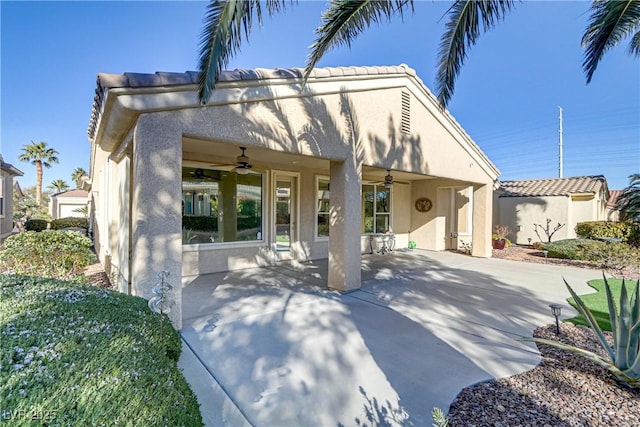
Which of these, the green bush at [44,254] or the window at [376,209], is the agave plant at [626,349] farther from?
the window at [376,209]

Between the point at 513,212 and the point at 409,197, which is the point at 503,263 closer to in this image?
the point at 409,197

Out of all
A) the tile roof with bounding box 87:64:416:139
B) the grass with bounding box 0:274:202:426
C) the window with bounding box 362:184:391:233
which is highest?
the tile roof with bounding box 87:64:416:139

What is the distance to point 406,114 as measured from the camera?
29.0 ft

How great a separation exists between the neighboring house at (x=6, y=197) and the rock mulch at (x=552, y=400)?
24.2 meters

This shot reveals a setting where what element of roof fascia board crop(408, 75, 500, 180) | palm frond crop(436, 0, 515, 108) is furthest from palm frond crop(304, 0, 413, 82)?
roof fascia board crop(408, 75, 500, 180)

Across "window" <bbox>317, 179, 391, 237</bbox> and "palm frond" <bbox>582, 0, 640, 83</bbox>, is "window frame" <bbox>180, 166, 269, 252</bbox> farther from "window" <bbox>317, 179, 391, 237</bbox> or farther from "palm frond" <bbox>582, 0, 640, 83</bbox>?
"palm frond" <bbox>582, 0, 640, 83</bbox>

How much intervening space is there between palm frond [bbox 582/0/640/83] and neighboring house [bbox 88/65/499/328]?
13.5 feet

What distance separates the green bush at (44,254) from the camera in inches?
275

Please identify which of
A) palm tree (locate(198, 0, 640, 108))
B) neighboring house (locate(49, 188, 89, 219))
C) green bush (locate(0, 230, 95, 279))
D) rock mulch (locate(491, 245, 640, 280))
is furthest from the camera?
neighboring house (locate(49, 188, 89, 219))

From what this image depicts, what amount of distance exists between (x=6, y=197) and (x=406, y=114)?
2446 cm

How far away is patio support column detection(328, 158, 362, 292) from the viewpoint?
730 cm

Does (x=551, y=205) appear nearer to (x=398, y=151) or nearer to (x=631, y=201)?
(x=631, y=201)

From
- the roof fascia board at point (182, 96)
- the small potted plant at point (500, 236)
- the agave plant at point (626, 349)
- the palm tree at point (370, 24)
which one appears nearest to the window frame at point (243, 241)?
the roof fascia board at point (182, 96)

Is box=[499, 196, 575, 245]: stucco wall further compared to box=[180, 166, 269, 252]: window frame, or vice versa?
box=[499, 196, 575, 245]: stucco wall
